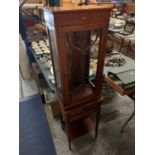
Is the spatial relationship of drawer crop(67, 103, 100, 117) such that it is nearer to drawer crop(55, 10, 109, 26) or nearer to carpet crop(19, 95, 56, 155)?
carpet crop(19, 95, 56, 155)

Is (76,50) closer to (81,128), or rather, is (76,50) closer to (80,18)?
(80,18)

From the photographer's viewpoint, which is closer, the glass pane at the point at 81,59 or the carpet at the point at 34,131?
the glass pane at the point at 81,59

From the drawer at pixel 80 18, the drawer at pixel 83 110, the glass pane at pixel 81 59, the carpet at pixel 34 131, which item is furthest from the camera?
the carpet at pixel 34 131

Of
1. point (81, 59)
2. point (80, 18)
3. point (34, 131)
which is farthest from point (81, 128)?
point (80, 18)

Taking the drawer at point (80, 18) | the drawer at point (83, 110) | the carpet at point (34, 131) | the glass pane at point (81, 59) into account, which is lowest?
the carpet at point (34, 131)

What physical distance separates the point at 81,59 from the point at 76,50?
181 millimetres

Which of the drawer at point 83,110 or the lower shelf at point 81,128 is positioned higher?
the drawer at point 83,110

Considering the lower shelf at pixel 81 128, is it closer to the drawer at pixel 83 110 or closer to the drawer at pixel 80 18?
the drawer at pixel 83 110

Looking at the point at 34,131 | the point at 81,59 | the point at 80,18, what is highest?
the point at 80,18

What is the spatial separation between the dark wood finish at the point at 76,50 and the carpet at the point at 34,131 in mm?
327

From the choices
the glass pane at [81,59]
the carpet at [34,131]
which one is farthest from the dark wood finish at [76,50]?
the carpet at [34,131]

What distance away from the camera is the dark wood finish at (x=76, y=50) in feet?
3.06

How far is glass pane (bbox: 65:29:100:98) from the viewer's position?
112 centimetres

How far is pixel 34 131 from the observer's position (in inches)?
72.0
